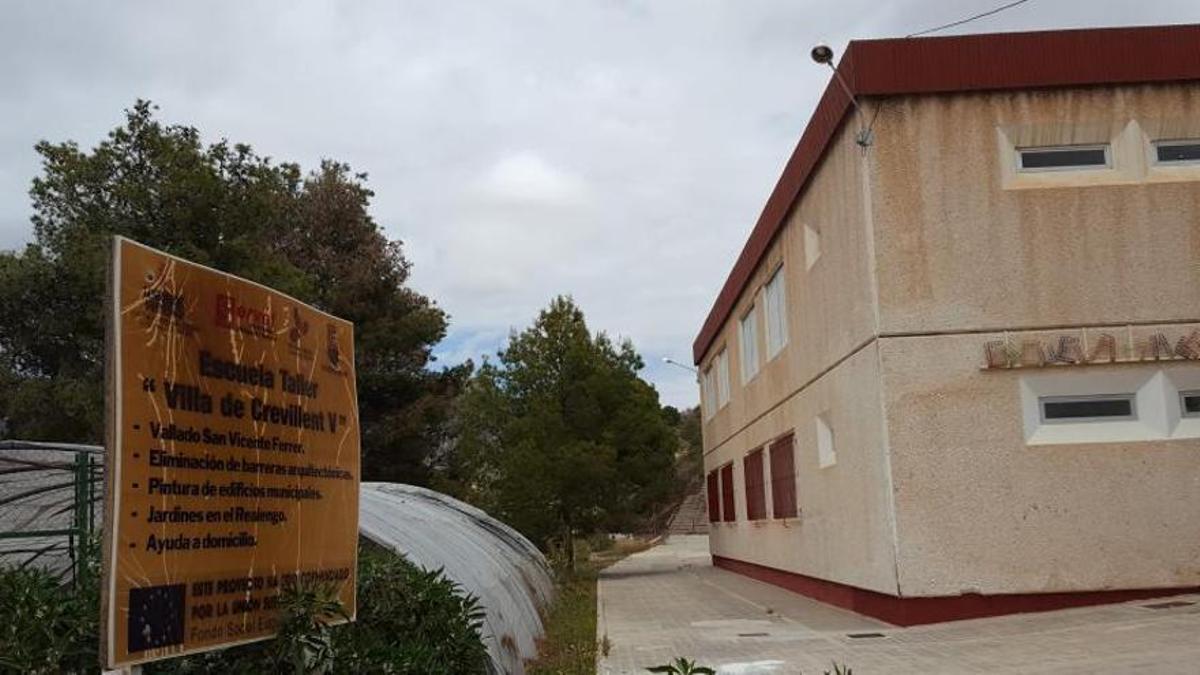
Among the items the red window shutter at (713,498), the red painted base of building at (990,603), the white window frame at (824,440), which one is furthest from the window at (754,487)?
the red painted base of building at (990,603)

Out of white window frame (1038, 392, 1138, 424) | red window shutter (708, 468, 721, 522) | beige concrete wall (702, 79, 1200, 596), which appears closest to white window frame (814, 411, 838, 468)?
beige concrete wall (702, 79, 1200, 596)

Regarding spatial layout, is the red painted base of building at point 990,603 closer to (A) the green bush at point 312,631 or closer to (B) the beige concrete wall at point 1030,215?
(B) the beige concrete wall at point 1030,215

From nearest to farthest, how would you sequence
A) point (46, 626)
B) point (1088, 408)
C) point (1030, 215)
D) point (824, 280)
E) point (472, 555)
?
point (46, 626) → point (1088, 408) → point (1030, 215) → point (472, 555) → point (824, 280)

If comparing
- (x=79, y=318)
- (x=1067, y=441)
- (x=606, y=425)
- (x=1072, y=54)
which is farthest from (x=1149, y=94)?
(x=79, y=318)

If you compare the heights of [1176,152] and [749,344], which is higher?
[1176,152]

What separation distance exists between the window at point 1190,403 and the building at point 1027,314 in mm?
17

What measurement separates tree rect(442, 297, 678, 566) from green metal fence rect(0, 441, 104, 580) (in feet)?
56.6

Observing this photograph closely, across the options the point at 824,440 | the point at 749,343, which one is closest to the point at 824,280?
the point at 824,440

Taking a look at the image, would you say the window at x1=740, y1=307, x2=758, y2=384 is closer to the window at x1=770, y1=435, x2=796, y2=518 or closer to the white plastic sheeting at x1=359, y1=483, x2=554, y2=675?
the window at x1=770, y1=435, x2=796, y2=518

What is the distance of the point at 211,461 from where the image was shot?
4.53 m

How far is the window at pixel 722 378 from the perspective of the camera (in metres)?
28.0

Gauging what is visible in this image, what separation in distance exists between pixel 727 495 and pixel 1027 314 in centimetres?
1675

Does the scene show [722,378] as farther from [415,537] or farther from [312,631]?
[312,631]

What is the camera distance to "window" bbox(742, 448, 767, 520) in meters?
22.5
